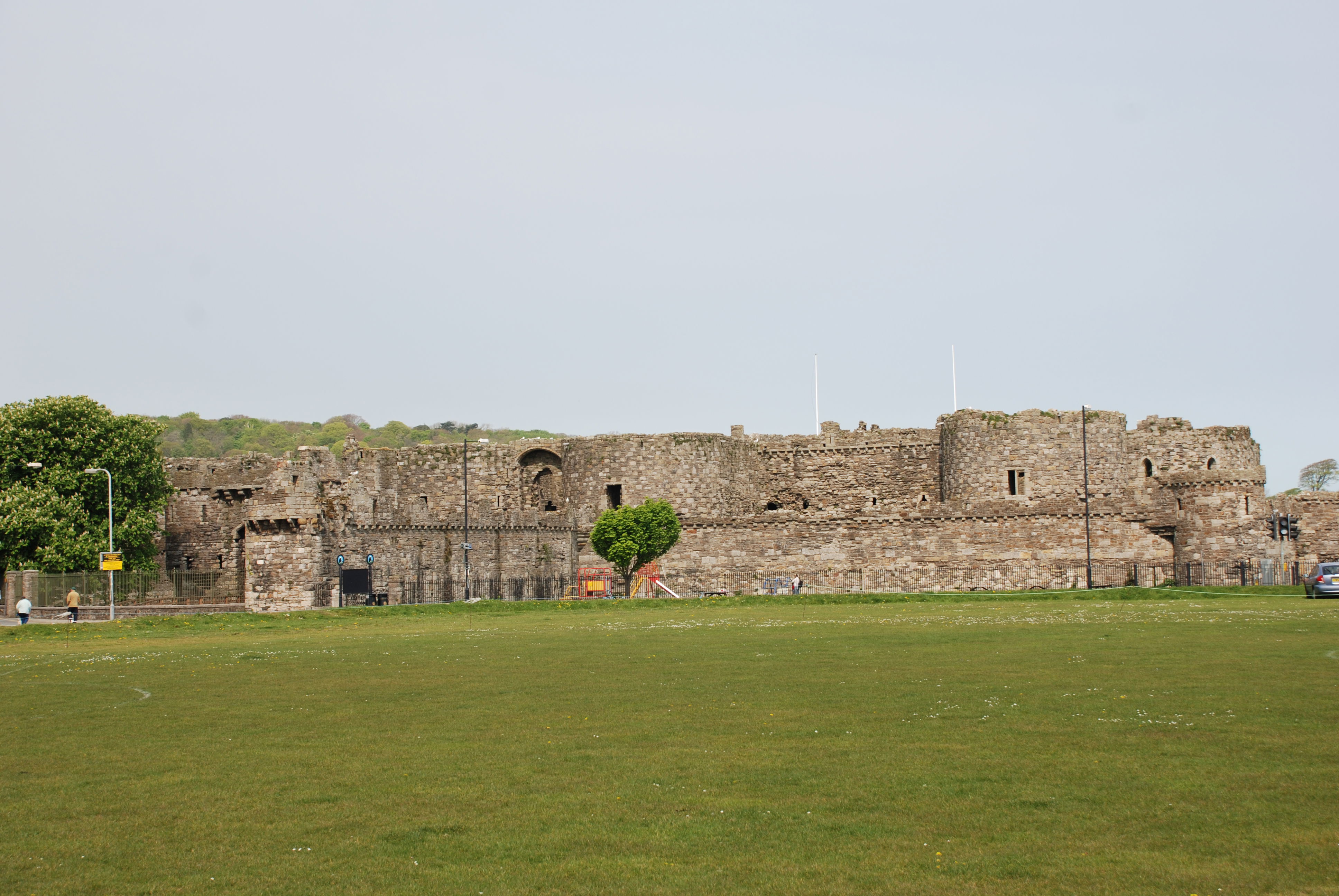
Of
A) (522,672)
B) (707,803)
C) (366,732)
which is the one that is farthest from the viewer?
(522,672)

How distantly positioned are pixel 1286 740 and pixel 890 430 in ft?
162

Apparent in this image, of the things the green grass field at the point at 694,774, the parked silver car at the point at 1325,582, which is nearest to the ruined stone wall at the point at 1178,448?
Result: the parked silver car at the point at 1325,582

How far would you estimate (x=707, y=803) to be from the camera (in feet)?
31.1

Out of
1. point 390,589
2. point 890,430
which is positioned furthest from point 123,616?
point 890,430

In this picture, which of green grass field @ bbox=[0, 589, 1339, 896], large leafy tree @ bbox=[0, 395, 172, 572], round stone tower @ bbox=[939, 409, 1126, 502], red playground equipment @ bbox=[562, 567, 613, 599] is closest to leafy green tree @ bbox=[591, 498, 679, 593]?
red playground equipment @ bbox=[562, 567, 613, 599]

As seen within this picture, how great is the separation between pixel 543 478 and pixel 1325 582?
116 feet

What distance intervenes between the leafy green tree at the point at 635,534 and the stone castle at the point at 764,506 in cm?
287

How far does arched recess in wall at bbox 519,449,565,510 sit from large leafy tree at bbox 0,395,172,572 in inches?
641

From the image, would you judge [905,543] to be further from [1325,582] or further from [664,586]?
[1325,582]

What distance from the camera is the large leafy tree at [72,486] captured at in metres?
48.2

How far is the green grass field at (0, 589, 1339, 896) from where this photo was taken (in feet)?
25.7

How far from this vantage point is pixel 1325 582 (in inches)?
1484

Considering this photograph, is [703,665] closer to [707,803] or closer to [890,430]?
[707,803]

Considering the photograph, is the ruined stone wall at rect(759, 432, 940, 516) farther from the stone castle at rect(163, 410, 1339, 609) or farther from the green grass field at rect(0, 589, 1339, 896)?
the green grass field at rect(0, 589, 1339, 896)
